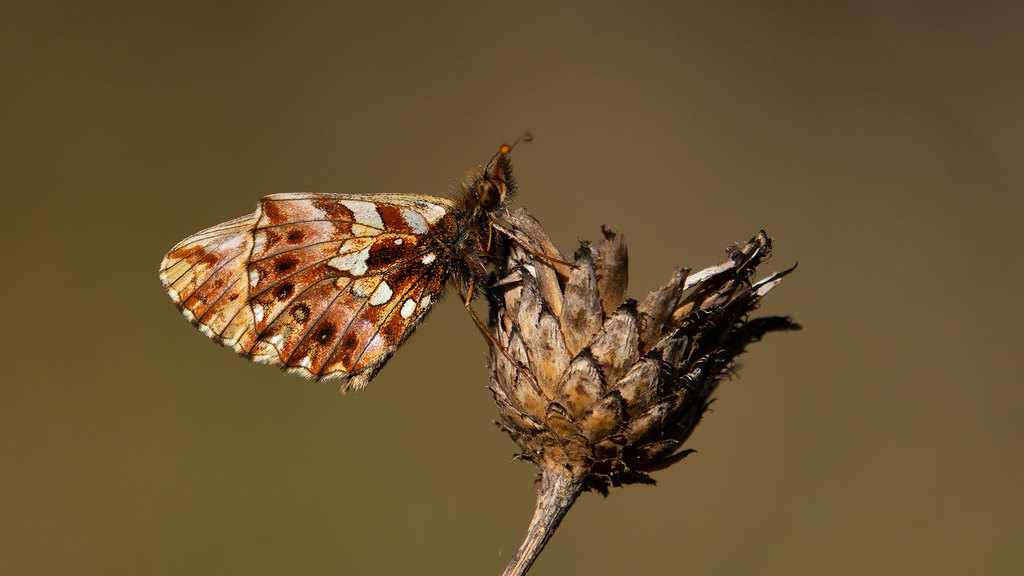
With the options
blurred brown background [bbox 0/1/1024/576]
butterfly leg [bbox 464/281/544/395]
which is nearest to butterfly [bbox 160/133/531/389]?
butterfly leg [bbox 464/281/544/395]

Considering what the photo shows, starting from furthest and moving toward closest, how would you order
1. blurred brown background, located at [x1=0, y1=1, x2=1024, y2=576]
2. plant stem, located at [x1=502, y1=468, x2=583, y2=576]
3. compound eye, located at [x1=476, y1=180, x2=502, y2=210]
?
blurred brown background, located at [x1=0, y1=1, x2=1024, y2=576] < compound eye, located at [x1=476, y1=180, x2=502, y2=210] < plant stem, located at [x1=502, y1=468, x2=583, y2=576]

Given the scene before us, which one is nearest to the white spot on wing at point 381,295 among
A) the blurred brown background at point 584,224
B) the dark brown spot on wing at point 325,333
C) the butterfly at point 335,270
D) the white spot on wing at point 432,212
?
the butterfly at point 335,270

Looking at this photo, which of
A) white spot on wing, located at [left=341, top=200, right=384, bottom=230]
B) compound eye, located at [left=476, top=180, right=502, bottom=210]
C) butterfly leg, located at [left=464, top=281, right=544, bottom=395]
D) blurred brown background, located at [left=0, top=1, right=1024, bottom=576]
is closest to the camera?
butterfly leg, located at [left=464, top=281, right=544, bottom=395]

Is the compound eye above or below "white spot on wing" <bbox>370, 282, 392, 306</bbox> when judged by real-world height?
above

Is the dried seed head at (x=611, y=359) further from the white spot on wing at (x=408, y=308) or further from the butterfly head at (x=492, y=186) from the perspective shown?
the white spot on wing at (x=408, y=308)

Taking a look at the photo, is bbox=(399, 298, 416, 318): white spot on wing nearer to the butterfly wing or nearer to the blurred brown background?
the butterfly wing

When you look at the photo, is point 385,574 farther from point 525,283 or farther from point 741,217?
point 741,217

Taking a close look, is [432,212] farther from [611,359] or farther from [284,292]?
[611,359]
